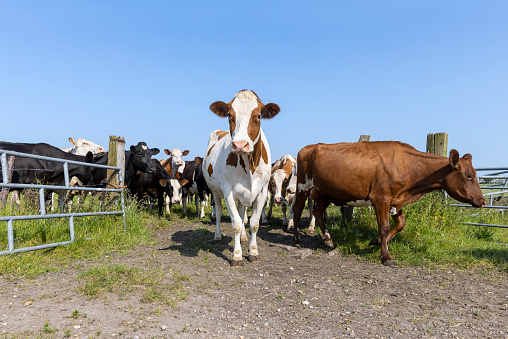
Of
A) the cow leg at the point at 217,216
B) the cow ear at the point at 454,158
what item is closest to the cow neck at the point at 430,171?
the cow ear at the point at 454,158

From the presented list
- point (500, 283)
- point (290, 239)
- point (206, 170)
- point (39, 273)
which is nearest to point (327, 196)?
point (290, 239)

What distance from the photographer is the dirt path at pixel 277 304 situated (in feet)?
11.1

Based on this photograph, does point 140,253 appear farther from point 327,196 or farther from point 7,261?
point 327,196

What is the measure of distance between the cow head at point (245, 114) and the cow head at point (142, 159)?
531 centimetres

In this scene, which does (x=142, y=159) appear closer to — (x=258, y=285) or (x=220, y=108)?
(x=220, y=108)

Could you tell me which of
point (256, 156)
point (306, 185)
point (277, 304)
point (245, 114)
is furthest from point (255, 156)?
point (277, 304)

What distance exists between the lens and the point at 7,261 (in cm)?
523

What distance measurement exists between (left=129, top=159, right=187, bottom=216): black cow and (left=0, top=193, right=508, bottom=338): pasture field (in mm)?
3487

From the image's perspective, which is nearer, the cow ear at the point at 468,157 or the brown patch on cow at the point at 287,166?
the cow ear at the point at 468,157

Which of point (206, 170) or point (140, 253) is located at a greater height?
point (206, 170)

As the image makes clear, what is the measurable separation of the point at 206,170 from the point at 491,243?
237 inches

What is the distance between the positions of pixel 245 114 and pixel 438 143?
18.6ft

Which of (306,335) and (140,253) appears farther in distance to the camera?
(140,253)

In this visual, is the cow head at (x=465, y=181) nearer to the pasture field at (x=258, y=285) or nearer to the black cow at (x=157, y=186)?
the pasture field at (x=258, y=285)
